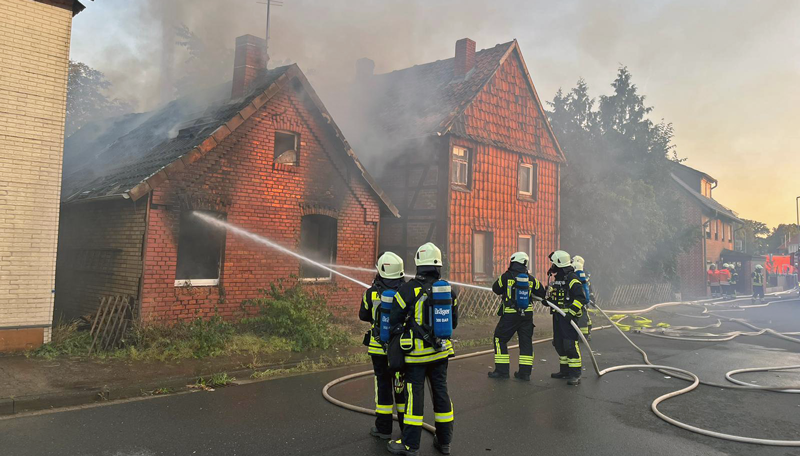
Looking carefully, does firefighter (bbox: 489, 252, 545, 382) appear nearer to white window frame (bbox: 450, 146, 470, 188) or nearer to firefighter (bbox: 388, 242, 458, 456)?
firefighter (bbox: 388, 242, 458, 456)

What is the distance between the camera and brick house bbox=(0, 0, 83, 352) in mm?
8344

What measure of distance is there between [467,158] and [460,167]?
440 mm

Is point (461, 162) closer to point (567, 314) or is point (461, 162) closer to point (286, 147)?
point (286, 147)

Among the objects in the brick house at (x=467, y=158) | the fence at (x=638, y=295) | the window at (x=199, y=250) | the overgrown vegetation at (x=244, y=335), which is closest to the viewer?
the overgrown vegetation at (x=244, y=335)

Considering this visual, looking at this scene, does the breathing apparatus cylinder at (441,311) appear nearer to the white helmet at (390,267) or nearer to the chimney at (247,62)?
the white helmet at (390,267)

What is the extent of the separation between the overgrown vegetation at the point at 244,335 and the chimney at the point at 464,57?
10994 millimetres

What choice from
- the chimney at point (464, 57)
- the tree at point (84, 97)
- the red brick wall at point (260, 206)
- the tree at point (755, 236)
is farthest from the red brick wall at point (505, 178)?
the tree at point (755, 236)

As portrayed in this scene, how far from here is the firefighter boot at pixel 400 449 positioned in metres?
4.50

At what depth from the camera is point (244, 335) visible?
31.7ft

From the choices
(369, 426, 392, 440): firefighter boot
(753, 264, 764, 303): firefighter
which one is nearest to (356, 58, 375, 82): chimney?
(369, 426, 392, 440): firefighter boot

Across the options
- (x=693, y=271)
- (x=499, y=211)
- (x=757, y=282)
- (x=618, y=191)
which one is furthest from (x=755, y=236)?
(x=499, y=211)

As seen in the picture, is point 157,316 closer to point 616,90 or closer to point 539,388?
point 539,388

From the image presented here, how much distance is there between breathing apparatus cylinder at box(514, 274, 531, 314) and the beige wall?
748cm

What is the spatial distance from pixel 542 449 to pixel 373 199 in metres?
8.84
